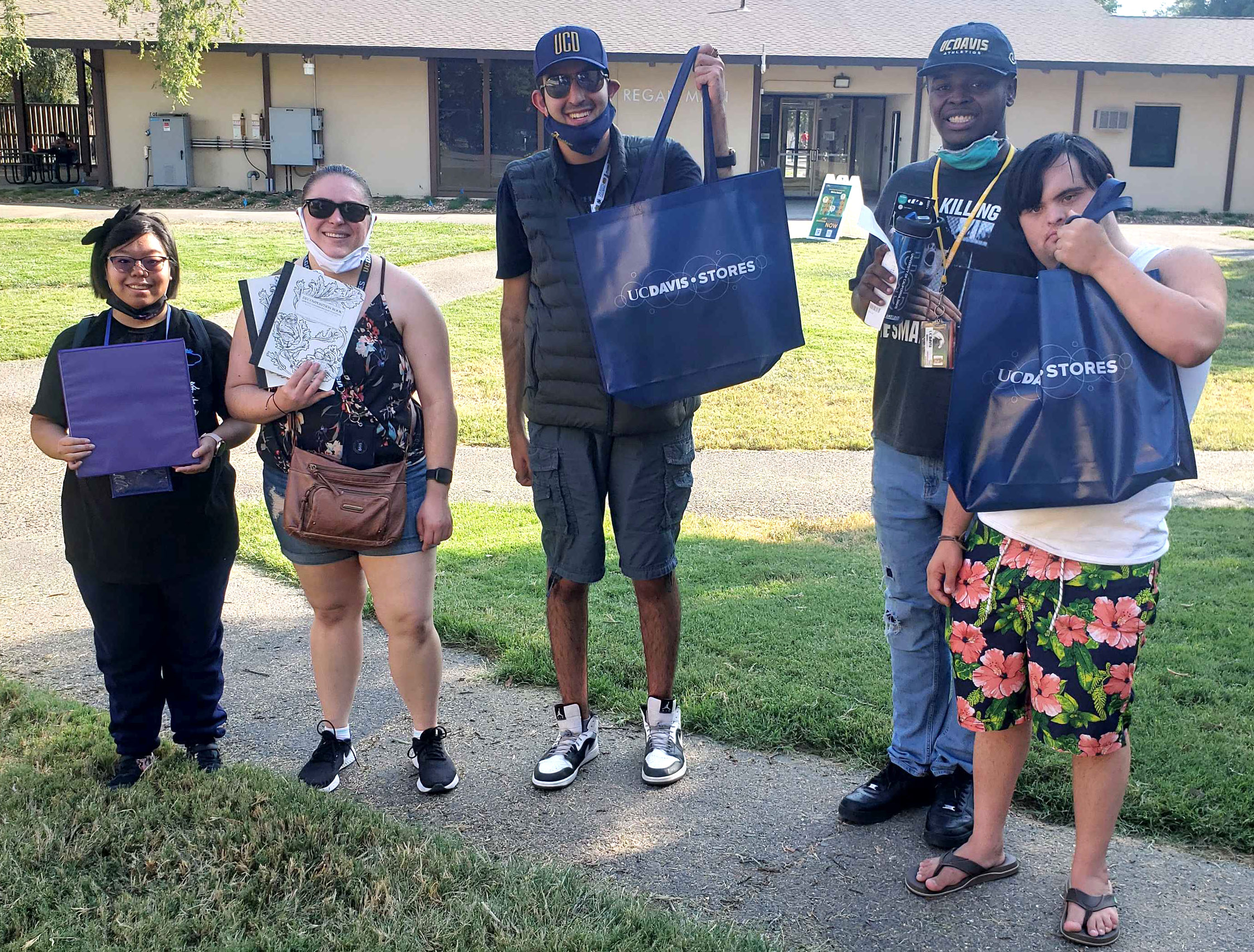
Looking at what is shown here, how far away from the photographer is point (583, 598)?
3762 millimetres

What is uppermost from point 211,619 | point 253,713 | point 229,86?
point 229,86

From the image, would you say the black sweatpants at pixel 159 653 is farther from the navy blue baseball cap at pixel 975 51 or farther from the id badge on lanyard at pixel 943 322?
the navy blue baseball cap at pixel 975 51

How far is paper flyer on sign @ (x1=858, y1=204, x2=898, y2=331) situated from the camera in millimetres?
2986

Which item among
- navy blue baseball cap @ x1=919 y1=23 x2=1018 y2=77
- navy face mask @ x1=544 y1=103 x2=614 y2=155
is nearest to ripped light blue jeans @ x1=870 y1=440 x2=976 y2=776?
navy blue baseball cap @ x1=919 y1=23 x2=1018 y2=77

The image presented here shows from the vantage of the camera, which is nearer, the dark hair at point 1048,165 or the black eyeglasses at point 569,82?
the dark hair at point 1048,165

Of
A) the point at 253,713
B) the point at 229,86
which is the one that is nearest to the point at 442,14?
the point at 229,86

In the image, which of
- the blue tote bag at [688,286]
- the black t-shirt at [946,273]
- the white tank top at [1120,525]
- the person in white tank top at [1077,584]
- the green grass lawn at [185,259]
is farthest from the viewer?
the green grass lawn at [185,259]

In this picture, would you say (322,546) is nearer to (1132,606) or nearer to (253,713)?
(253,713)

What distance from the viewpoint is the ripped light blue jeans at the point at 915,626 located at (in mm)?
3307

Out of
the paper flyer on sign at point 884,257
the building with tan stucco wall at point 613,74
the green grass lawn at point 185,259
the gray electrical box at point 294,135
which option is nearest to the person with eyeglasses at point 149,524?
the paper flyer on sign at point 884,257

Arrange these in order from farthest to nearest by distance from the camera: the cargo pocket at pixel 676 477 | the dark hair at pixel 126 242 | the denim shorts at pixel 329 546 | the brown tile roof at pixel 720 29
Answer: the brown tile roof at pixel 720 29
the cargo pocket at pixel 676 477
the denim shorts at pixel 329 546
the dark hair at pixel 126 242

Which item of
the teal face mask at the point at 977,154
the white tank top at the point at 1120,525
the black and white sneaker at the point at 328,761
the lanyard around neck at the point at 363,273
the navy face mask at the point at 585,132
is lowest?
the black and white sneaker at the point at 328,761

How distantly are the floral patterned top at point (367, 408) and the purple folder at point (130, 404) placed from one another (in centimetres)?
27

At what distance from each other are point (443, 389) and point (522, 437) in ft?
1.31
